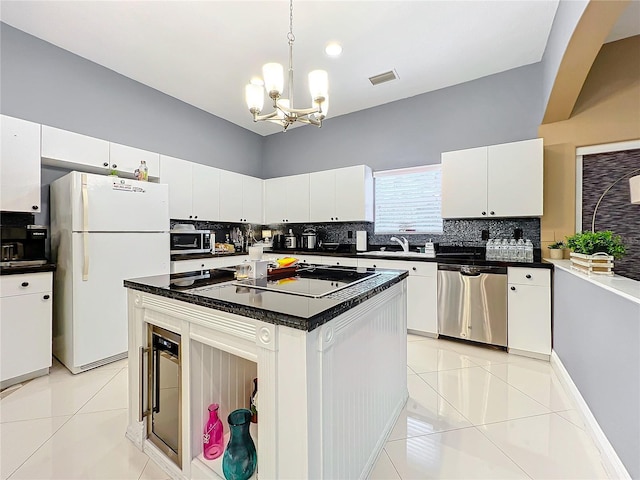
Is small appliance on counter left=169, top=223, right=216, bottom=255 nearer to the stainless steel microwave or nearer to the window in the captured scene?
the stainless steel microwave

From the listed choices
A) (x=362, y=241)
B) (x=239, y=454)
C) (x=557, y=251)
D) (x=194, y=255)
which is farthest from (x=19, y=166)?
(x=557, y=251)

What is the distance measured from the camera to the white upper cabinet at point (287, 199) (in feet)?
14.6

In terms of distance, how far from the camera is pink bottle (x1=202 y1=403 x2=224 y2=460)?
1386mm

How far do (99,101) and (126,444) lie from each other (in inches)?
132

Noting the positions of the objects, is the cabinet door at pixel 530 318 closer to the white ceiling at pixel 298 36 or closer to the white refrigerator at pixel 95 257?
the white ceiling at pixel 298 36

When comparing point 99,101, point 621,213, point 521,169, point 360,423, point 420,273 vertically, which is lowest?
point 360,423

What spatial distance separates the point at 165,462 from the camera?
57.0 inches

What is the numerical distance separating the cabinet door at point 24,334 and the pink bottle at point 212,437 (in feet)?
6.50

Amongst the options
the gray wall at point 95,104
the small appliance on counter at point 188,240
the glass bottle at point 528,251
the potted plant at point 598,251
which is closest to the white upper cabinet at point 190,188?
the small appliance on counter at point 188,240

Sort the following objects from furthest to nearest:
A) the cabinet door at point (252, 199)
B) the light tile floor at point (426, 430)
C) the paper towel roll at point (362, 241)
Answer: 1. the cabinet door at point (252, 199)
2. the paper towel roll at point (362, 241)
3. the light tile floor at point (426, 430)

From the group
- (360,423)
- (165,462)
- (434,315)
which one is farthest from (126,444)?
(434,315)

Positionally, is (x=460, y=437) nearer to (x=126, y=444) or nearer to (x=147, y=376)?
(x=147, y=376)

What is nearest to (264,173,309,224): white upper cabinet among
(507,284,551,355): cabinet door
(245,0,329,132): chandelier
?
(245,0,329,132): chandelier

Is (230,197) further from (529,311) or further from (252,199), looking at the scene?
(529,311)
